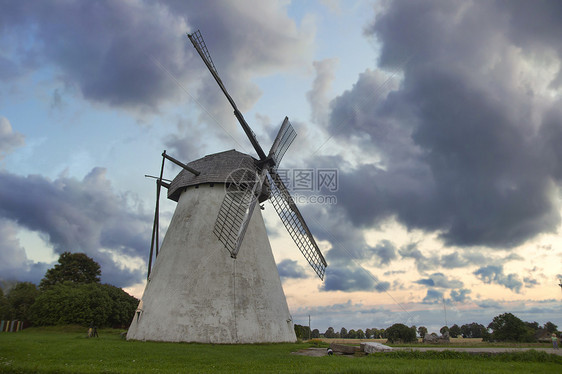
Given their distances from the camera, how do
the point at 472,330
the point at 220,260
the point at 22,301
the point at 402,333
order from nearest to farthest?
the point at 220,260
the point at 402,333
the point at 22,301
the point at 472,330

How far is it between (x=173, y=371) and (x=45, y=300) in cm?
3382

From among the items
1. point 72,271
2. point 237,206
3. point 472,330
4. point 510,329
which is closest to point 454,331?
point 472,330

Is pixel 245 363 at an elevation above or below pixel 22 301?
below

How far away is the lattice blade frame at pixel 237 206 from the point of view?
18453 mm

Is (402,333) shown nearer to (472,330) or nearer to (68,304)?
(68,304)

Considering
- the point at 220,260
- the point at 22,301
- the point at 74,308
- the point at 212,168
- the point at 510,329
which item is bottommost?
the point at 510,329

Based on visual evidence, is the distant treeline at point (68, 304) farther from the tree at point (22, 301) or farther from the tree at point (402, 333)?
the tree at point (402, 333)

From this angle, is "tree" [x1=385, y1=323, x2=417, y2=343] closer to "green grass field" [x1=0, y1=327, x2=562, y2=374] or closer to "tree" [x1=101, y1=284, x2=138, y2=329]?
"tree" [x1=101, y1=284, x2=138, y2=329]

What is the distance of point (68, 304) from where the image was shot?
1308 inches

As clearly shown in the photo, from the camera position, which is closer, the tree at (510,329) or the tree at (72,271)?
the tree at (510,329)

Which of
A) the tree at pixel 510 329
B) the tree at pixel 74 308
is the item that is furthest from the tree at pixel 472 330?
the tree at pixel 74 308

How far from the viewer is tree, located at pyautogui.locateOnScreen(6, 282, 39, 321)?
1550 inches

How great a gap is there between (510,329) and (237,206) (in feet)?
104

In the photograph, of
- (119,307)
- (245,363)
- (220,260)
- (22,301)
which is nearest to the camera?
(245,363)
